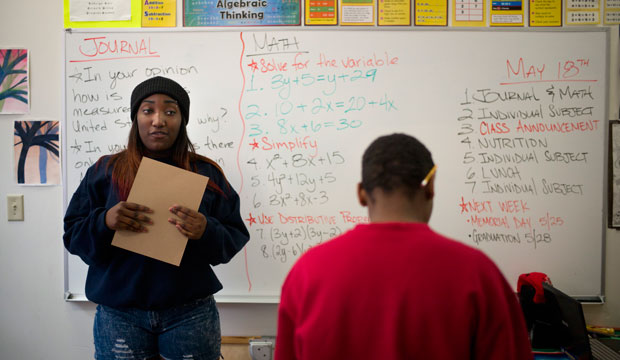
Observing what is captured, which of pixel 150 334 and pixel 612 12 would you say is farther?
pixel 612 12

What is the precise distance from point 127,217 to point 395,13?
58.5 inches

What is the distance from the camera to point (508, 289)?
70 cm

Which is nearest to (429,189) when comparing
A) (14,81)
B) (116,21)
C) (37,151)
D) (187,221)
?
(187,221)

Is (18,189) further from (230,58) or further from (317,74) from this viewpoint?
(317,74)

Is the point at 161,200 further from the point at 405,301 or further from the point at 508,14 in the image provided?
the point at 508,14

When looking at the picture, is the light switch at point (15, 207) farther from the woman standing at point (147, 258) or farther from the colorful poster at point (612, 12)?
the colorful poster at point (612, 12)

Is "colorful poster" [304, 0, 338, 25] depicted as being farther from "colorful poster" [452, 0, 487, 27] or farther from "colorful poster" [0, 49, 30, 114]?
"colorful poster" [0, 49, 30, 114]

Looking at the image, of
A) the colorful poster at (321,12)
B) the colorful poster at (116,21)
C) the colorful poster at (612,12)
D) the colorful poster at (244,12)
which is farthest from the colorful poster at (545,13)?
the colorful poster at (116,21)

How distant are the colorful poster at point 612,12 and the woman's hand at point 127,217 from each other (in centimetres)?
221

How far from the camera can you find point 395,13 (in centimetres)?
187

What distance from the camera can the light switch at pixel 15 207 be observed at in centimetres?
192

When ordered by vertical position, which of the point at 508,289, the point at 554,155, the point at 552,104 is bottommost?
the point at 508,289

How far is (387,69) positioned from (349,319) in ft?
4.75

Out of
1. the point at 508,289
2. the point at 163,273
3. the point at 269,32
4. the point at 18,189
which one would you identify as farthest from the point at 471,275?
the point at 18,189
